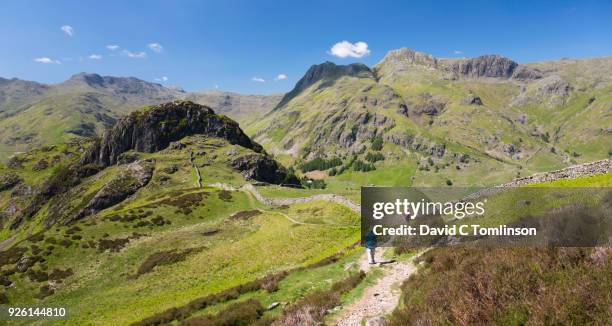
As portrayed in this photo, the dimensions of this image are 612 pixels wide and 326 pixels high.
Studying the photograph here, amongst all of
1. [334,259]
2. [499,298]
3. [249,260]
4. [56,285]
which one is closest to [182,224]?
[56,285]

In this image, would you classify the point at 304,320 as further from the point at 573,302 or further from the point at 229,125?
the point at 229,125

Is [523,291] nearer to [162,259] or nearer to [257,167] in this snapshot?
[162,259]

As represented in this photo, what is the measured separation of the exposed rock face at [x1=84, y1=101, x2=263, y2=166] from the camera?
15838 centimetres

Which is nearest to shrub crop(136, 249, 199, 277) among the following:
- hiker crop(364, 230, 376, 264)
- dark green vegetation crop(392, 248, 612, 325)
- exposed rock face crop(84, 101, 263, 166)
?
hiker crop(364, 230, 376, 264)

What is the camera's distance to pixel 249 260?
43.8m

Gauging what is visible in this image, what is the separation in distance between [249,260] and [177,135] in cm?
13396

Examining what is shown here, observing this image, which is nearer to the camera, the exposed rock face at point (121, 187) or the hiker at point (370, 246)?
the hiker at point (370, 246)

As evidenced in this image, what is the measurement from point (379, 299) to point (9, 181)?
234043mm

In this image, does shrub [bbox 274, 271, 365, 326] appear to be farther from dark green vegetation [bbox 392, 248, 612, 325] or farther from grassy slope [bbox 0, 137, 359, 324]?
dark green vegetation [bbox 392, 248, 612, 325]

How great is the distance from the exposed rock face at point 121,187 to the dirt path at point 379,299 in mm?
109992


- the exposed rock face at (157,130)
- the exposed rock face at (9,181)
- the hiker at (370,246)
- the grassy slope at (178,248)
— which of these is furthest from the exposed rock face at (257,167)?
the exposed rock face at (9,181)

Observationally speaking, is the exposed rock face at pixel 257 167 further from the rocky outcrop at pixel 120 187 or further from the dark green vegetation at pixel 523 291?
the dark green vegetation at pixel 523 291

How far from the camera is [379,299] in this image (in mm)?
16266

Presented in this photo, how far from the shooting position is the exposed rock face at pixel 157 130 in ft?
520
